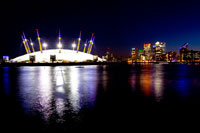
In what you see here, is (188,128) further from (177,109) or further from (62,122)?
(62,122)

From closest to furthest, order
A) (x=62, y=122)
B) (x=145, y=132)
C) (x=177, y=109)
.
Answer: (x=145, y=132)
(x=62, y=122)
(x=177, y=109)

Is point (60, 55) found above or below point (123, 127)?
above

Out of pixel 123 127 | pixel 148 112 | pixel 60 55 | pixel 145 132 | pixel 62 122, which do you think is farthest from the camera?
pixel 60 55

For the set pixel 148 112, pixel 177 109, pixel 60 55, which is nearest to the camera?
pixel 148 112

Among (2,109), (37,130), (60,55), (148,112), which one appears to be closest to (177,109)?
(148,112)

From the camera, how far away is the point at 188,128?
5398 mm

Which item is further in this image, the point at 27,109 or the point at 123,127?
the point at 27,109

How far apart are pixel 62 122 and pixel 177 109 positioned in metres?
4.89

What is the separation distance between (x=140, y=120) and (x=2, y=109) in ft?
19.5

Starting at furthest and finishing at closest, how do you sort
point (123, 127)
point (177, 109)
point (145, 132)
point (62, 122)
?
point (177, 109) → point (62, 122) → point (123, 127) → point (145, 132)

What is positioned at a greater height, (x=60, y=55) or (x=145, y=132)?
(x=60, y=55)

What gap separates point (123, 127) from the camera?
214 inches

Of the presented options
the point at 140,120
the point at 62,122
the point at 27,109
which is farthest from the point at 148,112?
the point at 27,109

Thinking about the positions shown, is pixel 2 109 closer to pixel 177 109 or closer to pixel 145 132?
pixel 145 132
